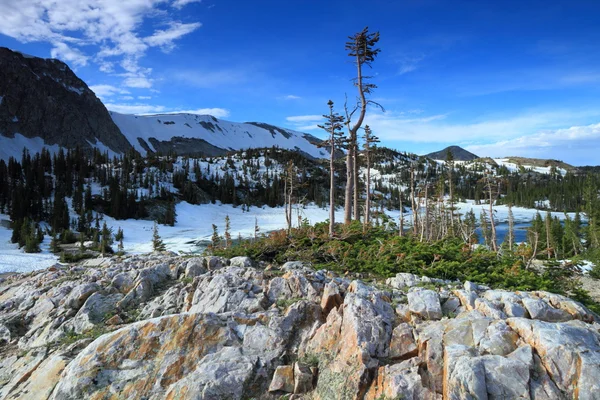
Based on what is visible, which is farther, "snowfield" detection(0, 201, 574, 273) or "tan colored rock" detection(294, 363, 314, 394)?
"snowfield" detection(0, 201, 574, 273)

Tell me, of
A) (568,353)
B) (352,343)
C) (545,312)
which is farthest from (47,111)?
(568,353)

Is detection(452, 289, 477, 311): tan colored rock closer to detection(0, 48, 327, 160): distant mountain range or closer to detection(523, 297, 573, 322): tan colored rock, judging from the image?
detection(523, 297, 573, 322): tan colored rock

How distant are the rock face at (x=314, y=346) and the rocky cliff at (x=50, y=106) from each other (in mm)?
Answer: 121835

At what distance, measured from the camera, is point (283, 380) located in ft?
17.5

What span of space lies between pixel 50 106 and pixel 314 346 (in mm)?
139259

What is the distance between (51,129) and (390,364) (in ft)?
447

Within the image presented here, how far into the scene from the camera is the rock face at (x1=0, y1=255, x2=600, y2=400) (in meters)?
4.38

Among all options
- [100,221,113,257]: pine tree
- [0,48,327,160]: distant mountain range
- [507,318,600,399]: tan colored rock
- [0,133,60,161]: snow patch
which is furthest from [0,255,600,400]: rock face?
[0,133,60,161]: snow patch

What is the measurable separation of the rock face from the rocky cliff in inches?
4797

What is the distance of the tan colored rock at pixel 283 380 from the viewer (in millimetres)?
5266

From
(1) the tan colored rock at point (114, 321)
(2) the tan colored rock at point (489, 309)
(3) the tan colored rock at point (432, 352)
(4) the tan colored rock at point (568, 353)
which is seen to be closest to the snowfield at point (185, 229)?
(1) the tan colored rock at point (114, 321)

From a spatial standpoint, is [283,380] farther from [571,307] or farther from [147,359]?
[571,307]

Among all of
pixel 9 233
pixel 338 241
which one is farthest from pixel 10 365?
pixel 9 233

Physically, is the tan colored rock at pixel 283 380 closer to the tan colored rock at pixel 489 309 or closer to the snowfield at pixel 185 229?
the tan colored rock at pixel 489 309
